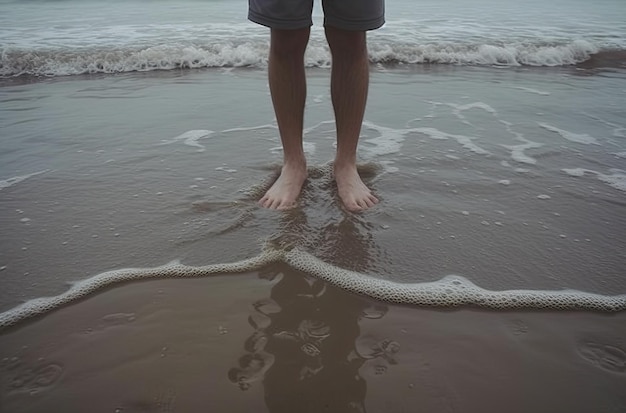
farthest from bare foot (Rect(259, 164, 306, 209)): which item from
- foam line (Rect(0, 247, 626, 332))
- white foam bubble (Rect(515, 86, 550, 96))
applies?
white foam bubble (Rect(515, 86, 550, 96))

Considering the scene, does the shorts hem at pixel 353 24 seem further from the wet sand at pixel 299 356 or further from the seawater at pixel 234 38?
the seawater at pixel 234 38

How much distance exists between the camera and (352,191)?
79.2 inches

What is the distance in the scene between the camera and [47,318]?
4.08ft

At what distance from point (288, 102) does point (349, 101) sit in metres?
0.30

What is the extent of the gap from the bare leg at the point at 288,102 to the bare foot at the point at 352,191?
0.19 metres

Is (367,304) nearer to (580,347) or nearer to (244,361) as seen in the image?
(244,361)

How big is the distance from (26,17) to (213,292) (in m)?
10.0

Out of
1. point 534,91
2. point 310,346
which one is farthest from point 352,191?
point 534,91

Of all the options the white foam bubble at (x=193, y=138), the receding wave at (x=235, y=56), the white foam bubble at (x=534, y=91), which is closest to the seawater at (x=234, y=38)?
the receding wave at (x=235, y=56)

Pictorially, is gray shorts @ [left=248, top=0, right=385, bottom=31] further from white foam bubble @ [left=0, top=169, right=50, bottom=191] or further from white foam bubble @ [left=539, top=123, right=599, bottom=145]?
white foam bubble @ [left=539, top=123, right=599, bottom=145]

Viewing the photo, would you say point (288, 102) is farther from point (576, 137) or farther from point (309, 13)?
point (576, 137)

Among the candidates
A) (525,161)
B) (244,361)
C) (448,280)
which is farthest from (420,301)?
(525,161)

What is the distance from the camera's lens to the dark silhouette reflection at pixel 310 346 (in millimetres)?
1012

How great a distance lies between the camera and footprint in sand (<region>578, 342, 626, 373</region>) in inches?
42.3
